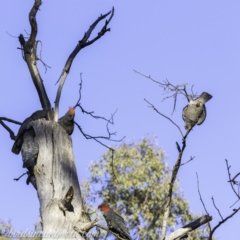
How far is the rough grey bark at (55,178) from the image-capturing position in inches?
178

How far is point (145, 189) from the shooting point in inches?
574

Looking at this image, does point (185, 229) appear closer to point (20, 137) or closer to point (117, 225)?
point (117, 225)

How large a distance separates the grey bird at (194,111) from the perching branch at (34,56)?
1164mm

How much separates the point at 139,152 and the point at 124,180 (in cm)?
96

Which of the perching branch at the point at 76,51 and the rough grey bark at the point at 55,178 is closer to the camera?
the rough grey bark at the point at 55,178

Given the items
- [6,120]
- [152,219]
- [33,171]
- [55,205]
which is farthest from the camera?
[152,219]

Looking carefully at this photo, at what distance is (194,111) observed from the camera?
16.4 ft

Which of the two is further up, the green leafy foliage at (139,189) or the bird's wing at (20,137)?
the green leafy foliage at (139,189)

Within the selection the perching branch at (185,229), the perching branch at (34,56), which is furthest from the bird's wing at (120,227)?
the perching branch at (34,56)

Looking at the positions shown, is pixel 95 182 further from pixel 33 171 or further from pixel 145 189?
pixel 33 171

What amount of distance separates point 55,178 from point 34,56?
4.14 feet

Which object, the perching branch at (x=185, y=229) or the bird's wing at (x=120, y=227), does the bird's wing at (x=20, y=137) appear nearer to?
the bird's wing at (x=120, y=227)

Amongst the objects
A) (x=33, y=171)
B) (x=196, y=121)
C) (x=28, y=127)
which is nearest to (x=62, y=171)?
(x=33, y=171)

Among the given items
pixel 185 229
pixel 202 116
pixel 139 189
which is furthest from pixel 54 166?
pixel 139 189
